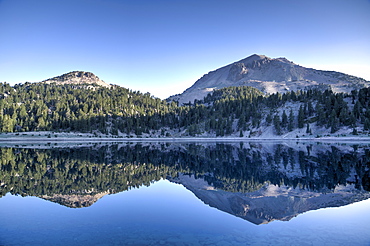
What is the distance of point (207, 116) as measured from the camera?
18388cm

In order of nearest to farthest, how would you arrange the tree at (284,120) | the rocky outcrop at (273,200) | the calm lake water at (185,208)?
the calm lake water at (185,208), the rocky outcrop at (273,200), the tree at (284,120)

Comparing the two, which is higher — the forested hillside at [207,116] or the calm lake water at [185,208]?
the forested hillside at [207,116]

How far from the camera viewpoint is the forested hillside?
124 m

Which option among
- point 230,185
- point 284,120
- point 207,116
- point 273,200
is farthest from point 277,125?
point 273,200

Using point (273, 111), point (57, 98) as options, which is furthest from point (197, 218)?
point (57, 98)

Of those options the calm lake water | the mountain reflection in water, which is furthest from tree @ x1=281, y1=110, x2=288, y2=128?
the calm lake water

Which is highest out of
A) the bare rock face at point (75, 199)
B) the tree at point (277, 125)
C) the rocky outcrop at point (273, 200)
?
the tree at point (277, 125)

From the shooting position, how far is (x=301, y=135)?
402 ft

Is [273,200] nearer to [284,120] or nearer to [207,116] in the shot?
[284,120]

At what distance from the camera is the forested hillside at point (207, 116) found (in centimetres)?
12375

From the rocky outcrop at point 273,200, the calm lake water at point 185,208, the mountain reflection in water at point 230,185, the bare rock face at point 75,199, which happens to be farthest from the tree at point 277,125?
the bare rock face at point 75,199

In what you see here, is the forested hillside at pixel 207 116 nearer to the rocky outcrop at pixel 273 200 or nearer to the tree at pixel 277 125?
the tree at pixel 277 125

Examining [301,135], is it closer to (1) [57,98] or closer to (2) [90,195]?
(2) [90,195]

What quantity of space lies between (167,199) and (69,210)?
6768mm
